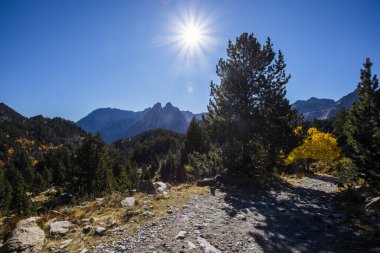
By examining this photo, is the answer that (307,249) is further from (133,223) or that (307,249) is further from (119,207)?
(119,207)

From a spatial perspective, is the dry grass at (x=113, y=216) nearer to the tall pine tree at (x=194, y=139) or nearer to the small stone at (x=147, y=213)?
the small stone at (x=147, y=213)

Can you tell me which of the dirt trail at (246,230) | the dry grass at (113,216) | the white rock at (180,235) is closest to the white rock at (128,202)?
the dry grass at (113,216)

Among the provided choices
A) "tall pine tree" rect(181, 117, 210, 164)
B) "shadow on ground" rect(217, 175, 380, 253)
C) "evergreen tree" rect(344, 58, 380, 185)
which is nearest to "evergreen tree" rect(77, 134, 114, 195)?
"tall pine tree" rect(181, 117, 210, 164)

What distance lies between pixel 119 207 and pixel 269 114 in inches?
547

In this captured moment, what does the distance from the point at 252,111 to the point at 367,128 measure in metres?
8.15

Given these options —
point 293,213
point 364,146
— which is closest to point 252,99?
point 364,146

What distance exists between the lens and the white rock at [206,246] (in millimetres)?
7007

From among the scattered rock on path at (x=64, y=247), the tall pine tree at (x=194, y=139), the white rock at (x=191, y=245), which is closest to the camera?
the white rock at (x=191, y=245)

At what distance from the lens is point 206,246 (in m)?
7.30

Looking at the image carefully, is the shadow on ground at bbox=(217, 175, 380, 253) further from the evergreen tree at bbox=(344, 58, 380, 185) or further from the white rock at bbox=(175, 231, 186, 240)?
the evergreen tree at bbox=(344, 58, 380, 185)

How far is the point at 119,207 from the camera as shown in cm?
1212

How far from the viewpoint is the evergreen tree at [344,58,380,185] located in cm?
1551

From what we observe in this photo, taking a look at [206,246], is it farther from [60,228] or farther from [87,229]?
[60,228]

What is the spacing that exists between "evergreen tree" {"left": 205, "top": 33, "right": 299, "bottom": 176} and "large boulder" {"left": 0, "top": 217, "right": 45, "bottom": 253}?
13786 mm
